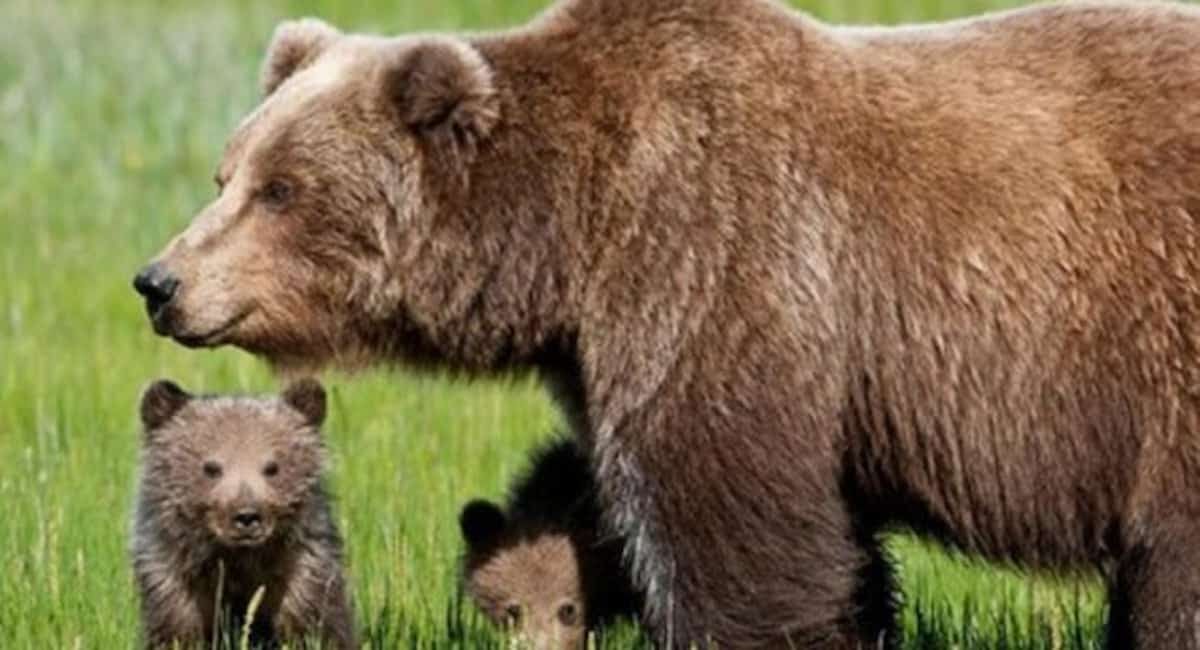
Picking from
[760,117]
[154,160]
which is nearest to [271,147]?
[760,117]

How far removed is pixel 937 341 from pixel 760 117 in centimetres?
64

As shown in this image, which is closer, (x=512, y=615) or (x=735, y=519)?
(x=735, y=519)

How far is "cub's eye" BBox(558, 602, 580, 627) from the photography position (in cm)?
778

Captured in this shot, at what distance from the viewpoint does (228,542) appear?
7.07 metres

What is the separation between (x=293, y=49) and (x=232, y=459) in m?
1.04

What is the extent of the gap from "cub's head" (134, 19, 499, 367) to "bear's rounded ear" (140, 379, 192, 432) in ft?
0.85

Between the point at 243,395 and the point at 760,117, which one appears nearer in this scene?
the point at 760,117

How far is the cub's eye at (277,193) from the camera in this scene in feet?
23.2

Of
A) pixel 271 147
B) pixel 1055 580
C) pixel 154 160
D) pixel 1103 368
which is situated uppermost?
pixel 271 147

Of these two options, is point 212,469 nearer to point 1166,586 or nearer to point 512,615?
point 512,615

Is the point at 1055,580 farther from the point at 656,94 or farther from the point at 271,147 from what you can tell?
the point at 271,147

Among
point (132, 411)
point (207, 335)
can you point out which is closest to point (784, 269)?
point (207, 335)

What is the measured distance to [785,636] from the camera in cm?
688

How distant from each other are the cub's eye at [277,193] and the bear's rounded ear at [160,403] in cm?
54
